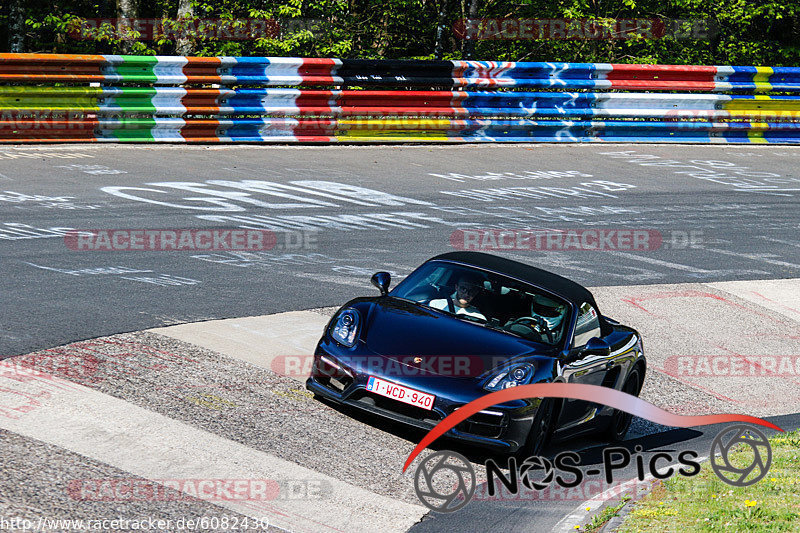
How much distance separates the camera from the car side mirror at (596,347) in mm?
7990

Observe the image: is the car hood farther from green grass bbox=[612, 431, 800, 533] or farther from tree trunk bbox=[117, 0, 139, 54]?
tree trunk bbox=[117, 0, 139, 54]

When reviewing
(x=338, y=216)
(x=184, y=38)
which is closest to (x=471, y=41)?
(x=184, y=38)

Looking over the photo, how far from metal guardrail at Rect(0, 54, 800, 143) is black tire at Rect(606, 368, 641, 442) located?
10.9 meters

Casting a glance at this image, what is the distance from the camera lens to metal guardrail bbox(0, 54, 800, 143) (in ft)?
55.3

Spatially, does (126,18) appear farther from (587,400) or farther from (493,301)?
(587,400)

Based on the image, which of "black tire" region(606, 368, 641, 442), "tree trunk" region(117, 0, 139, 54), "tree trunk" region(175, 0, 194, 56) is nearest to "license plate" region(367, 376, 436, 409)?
"black tire" region(606, 368, 641, 442)

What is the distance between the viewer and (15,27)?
20.7 m

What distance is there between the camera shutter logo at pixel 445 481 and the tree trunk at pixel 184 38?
14.7 metres

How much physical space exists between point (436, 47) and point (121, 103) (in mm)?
8871

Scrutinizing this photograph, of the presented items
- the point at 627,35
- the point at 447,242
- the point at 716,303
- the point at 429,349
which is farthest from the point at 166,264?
the point at 627,35

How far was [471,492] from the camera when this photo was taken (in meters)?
7.02

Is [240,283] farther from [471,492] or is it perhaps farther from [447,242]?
[471,492]

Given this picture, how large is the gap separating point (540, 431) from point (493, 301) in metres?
1.23

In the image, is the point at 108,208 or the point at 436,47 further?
the point at 436,47
